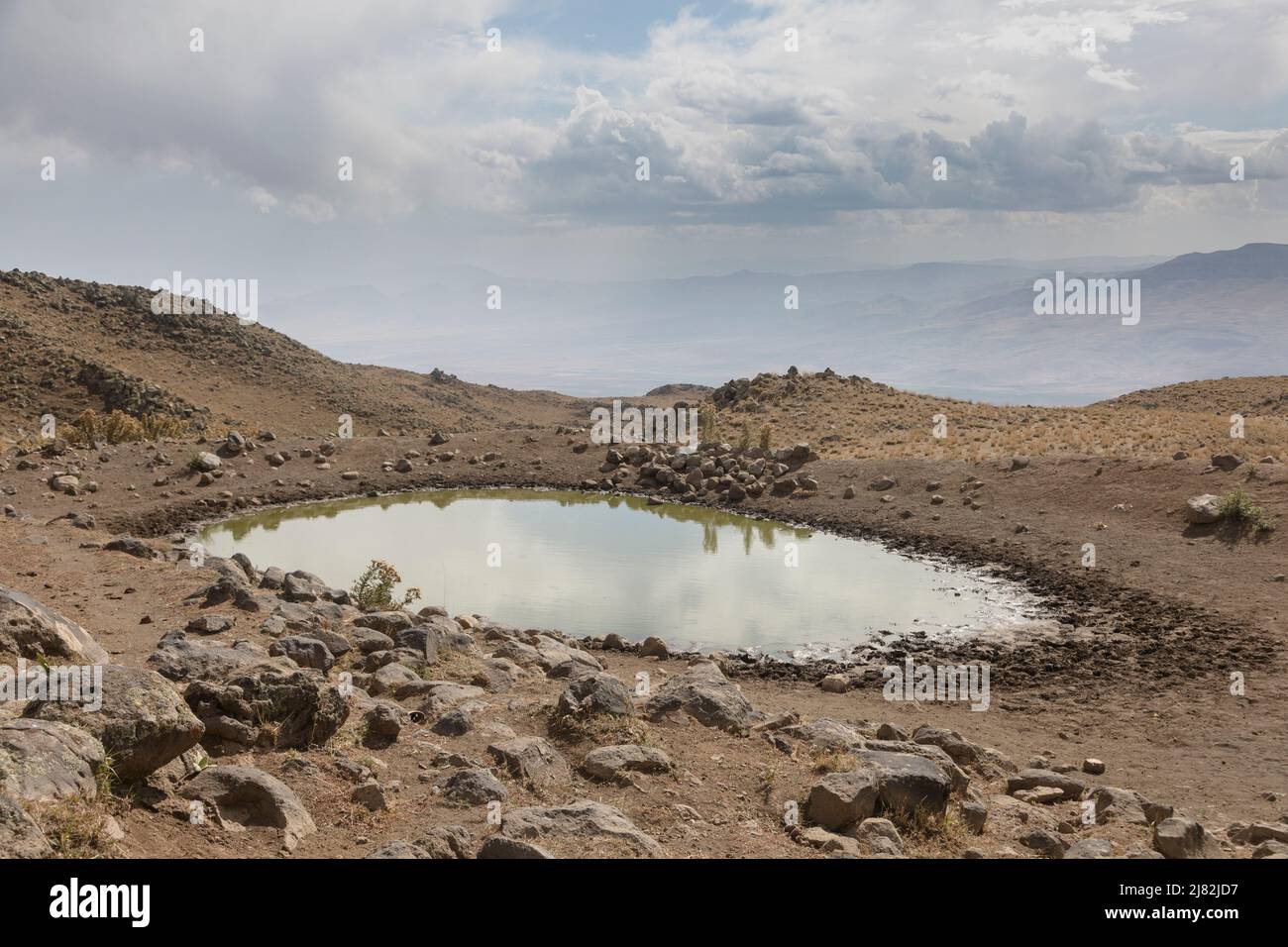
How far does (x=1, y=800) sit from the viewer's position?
4473 mm

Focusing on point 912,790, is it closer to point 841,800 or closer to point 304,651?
point 841,800

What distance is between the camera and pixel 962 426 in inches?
1581

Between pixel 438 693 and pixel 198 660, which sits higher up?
pixel 198 660

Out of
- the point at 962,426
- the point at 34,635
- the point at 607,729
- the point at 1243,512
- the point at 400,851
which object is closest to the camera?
the point at 400,851

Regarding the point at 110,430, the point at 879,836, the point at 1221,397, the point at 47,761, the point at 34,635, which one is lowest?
the point at 879,836

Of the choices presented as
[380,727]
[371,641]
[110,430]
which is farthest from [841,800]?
[110,430]

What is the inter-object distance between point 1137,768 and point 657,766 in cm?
573

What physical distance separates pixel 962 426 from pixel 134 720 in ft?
126

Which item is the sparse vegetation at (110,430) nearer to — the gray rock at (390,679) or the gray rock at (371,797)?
the gray rock at (390,679)

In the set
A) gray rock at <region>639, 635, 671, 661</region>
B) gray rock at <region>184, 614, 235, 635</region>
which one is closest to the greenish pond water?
gray rock at <region>639, 635, 671, 661</region>

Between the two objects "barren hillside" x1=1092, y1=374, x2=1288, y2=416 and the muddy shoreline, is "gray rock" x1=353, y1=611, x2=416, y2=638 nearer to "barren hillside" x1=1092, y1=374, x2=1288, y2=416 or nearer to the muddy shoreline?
the muddy shoreline

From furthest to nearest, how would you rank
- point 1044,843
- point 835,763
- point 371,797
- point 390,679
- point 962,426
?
point 962,426 < point 390,679 < point 835,763 < point 1044,843 < point 371,797

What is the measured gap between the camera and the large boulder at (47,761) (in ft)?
16.1

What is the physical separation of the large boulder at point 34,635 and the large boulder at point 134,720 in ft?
6.61
